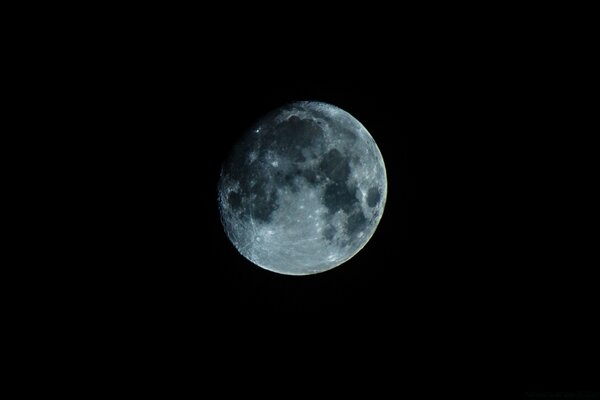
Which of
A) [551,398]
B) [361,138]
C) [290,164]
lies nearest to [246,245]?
[290,164]

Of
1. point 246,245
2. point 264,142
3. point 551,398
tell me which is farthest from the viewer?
point 551,398

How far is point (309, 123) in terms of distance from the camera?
334 cm

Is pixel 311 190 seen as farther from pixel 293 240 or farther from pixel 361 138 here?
pixel 361 138

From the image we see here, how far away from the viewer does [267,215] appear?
3.26 meters

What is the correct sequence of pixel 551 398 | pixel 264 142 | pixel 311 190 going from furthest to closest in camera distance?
1. pixel 551 398
2. pixel 264 142
3. pixel 311 190

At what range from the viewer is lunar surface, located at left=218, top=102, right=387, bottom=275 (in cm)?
316

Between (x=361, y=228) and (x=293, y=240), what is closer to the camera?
(x=293, y=240)

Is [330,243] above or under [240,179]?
under

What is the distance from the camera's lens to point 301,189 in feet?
10.2

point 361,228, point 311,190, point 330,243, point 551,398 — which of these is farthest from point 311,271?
point 551,398

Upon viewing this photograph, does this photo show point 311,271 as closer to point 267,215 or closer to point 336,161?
point 267,215

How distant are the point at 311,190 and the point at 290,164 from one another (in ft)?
1.02

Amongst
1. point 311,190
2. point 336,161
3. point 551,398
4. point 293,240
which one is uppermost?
point 336,161

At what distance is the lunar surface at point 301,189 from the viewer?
10.4ft
